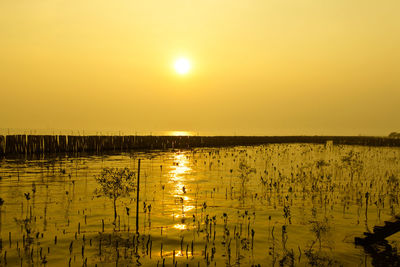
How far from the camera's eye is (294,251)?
7.57 m

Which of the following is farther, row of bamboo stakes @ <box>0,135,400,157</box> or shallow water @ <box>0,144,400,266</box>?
row of bamboo stakes @ <box>0,135,400,157</box>

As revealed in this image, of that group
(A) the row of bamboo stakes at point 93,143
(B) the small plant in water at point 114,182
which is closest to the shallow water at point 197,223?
(B) the small plant in water at point 114,182

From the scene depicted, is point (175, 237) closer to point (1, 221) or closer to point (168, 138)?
point (1, 221)

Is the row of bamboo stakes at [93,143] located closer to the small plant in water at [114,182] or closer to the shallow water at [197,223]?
the shallow water at [197,223]

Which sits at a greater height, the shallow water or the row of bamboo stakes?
the row of bamboo stakes

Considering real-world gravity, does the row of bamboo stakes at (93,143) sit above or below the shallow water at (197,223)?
above

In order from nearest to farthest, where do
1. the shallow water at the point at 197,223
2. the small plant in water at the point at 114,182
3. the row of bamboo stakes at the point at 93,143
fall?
the shallow water at the point at 197,223
the small plant in water at the point at 114,182
the row of bamboo stakes at the point at 93,143

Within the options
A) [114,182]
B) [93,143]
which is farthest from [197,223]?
[93,143]

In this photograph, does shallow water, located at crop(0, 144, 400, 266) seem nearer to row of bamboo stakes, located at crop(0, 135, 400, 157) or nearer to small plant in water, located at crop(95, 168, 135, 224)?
small plant in water, located at crop(95, 168, 135, 224)

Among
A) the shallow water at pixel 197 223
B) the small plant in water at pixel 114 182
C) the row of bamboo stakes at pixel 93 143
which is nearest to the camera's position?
the shallow water at pixel 197 223

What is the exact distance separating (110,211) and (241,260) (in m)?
5.22

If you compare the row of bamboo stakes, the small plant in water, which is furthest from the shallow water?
the row of bamboo stakes

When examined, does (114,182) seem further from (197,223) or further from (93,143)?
(93,143)

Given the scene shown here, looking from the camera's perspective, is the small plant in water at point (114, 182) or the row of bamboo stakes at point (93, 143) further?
the row of bamboo stakes at point (93, 143)
